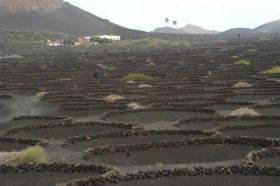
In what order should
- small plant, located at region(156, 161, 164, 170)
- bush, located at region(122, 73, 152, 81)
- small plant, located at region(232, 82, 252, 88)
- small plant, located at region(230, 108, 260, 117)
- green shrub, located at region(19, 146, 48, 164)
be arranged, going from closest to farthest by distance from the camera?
small plant, located at region(156, 161, 164, 170)
green shrub, located at region(19, 146, 48, 164)
small plant, located at region(230, 108, 260, 117)
small plant, located at region(232, 82, 252, 88)
bush, located at region(122, 73, 152, 81)

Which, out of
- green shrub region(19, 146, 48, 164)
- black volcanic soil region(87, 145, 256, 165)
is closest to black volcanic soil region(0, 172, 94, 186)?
green shrub region(19, 146, 48, 164)

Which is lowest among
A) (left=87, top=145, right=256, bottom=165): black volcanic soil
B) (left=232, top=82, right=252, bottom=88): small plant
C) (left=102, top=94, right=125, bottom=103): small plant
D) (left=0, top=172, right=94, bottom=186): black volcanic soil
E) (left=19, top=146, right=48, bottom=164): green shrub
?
(left=102, top=94, right=125, bottom=103): small plant

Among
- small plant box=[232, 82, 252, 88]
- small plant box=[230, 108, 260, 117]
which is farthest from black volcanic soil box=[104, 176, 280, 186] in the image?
small plant box=[232, 82, 252, 88]

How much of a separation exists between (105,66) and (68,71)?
28.8 feet

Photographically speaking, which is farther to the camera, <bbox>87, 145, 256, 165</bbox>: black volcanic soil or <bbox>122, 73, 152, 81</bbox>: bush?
<bbox>122, 73, 152, 81</bbox>: bush

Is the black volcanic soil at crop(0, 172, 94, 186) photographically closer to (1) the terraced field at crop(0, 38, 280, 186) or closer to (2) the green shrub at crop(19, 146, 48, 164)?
(1) the terraced field at crop(0, 38, 280, 186)

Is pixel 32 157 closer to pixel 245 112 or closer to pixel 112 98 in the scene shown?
pixel 245 112

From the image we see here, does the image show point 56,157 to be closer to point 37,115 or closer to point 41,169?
point 41,169

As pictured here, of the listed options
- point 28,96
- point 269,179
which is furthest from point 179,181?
point 28,96

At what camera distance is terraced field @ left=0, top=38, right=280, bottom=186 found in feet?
70.7

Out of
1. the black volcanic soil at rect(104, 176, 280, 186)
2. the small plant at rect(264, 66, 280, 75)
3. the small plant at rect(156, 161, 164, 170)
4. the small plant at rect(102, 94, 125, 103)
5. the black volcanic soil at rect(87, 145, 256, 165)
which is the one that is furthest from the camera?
the small plant at rect(264, 66, 280, 75)

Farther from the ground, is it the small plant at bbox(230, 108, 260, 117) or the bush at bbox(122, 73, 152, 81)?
the small plant at bbox(230, 108, 260, 117)

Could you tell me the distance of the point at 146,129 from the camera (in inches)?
1321

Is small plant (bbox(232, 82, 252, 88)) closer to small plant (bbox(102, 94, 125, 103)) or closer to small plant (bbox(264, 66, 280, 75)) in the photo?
small plant (bbox(264, 66, 280, 75))
